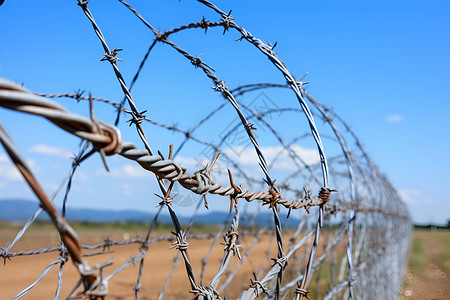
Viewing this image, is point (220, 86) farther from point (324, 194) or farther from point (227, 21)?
point (324, 194)

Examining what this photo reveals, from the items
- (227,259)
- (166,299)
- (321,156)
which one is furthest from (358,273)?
(166,299)

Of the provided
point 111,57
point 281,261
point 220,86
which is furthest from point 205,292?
point 111,57

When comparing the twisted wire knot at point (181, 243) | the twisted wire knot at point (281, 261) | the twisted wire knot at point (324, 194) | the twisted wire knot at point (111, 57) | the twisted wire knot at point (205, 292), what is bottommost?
the twisted wire knot at point (205, 292)

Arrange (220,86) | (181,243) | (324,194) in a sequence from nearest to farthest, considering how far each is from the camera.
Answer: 1. (181,243)
2. (220,86)
3. (324,194)

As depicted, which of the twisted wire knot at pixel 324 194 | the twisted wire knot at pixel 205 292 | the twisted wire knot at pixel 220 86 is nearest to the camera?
the twisted wire knot at pixel 205 292

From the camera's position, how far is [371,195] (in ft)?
10.2

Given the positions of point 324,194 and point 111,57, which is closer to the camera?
point 111,57

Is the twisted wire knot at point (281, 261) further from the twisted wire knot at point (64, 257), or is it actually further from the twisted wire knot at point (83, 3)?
the twisted wire knot at point (83, 3)

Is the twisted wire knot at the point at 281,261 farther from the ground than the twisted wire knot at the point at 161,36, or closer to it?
closer to it

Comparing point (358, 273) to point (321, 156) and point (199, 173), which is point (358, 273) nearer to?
point (321, 156)

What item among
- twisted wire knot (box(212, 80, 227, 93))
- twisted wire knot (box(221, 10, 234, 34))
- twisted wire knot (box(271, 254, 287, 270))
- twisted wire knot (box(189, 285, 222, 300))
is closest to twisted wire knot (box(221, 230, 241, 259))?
twisted wire knot (box(189, 285, 222, 300))

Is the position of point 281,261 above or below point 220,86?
below

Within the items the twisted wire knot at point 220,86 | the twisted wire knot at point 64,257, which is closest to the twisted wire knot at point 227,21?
the twisted wire knot at point 220,86

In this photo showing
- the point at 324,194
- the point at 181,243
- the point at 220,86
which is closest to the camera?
the point at 181,243
